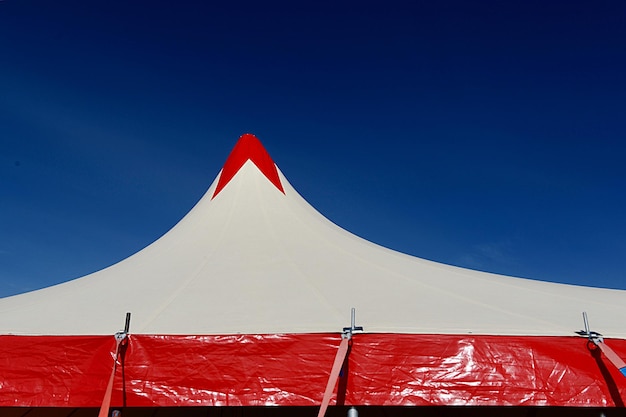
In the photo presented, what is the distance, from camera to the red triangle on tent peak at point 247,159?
4.32 metres

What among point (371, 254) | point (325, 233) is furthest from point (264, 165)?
point (371, 254)

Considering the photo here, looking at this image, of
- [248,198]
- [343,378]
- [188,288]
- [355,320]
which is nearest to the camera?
[343,378]

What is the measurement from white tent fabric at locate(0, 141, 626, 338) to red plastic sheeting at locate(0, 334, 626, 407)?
0.22 ft

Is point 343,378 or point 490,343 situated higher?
point 490,343

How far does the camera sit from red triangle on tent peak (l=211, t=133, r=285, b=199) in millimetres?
4316

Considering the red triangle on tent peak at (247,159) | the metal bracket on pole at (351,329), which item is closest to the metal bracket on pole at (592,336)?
the metal bracket on pole at (351,329)

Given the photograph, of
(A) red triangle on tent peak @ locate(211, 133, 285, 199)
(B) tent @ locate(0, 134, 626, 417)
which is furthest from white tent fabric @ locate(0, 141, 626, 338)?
(A) red triangle on tent peak @ locate(211, 133, 285, 199)

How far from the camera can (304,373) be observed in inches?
77.9

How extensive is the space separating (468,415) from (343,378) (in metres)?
1.99

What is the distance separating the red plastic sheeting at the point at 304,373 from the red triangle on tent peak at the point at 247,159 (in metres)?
2.33

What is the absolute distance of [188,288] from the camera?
254 cm

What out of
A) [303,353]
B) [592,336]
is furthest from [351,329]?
[592,336]

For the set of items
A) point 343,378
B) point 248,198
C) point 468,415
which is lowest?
point 468,415

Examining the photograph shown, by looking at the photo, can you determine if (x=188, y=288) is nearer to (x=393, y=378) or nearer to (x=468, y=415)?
(x=393, y=378)
